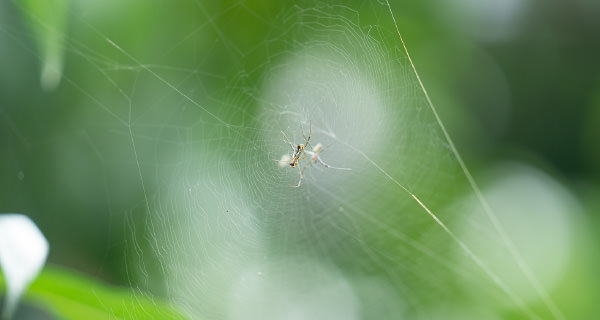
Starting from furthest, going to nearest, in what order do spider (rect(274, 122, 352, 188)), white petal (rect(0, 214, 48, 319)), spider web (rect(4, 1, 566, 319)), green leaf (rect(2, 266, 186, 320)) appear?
spider (rect(274, 122, 352, 188))
spider web (rect(4, 1, 566, 319))
green leaf (rect(2, 266, 186, 320))
white petal (rect(0, 214, 48, 319))

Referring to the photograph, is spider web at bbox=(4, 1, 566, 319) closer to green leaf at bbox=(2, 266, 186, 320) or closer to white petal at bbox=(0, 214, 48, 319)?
green leaf at bbox=(2, 266, 186, 320)

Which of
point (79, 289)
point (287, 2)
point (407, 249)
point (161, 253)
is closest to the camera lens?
point (79, 289)

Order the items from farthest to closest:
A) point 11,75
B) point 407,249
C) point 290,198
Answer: point 407,249, point 290,198, point 11,75

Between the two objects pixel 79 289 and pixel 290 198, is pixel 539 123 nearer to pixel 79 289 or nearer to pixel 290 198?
pixel 290 198

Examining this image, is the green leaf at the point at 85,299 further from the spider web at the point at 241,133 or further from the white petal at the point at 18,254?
the spider web at the point at 241,133

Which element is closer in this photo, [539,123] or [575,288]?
[575,288]

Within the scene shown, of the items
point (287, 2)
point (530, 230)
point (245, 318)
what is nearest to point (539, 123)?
point (530, 230)

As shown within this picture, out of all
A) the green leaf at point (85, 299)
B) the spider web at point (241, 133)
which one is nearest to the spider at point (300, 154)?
the spider web at point (241, 133)

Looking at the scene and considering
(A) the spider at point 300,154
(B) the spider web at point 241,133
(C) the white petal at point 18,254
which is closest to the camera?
(C) the white petal at point 18,254

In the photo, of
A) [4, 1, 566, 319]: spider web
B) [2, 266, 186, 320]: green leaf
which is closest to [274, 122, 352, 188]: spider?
[4, 1, 566, 319]: spider web
